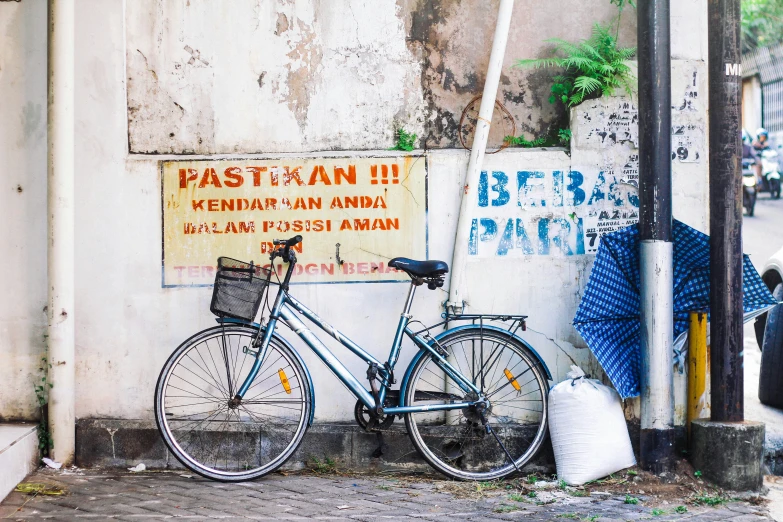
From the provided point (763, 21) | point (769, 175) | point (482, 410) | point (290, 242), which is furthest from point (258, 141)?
point (763, 21)

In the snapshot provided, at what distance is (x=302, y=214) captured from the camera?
541 cm

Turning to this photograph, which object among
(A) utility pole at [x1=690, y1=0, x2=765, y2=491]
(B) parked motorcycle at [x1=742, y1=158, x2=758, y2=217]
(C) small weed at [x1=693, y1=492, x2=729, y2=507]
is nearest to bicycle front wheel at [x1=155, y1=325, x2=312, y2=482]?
(C) small weed at [x1=693, y1=492, x2=729, y2=507]

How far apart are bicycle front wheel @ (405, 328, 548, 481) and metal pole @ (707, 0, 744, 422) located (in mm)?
1040

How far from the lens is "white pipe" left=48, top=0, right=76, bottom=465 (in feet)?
17.1

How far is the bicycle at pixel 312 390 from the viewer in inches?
199

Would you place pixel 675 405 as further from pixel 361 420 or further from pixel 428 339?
pixel 361 420

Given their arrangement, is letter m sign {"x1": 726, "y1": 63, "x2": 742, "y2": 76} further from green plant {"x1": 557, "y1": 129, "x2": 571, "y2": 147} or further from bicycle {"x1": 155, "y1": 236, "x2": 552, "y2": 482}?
bicycle {"x1": 155, "y1": 236, "x2": 552, "y2": 482}

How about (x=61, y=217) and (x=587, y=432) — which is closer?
(x=587, y=432)

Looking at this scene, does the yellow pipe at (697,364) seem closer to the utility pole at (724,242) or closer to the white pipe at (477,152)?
the utility pole at (724,242)

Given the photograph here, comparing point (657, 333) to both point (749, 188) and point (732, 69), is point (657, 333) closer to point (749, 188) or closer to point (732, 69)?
point (732, 69)

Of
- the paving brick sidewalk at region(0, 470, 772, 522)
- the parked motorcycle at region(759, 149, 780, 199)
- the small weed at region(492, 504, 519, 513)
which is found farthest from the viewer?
the parked motorcycle at region(759, 149, 780, 199)

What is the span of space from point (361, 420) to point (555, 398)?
1.16m

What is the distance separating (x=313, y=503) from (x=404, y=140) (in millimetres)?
2269

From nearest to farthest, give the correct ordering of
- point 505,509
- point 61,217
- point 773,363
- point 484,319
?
1. point 505,509
2. point 61,217
3. point 484,319
4. point 773,363
